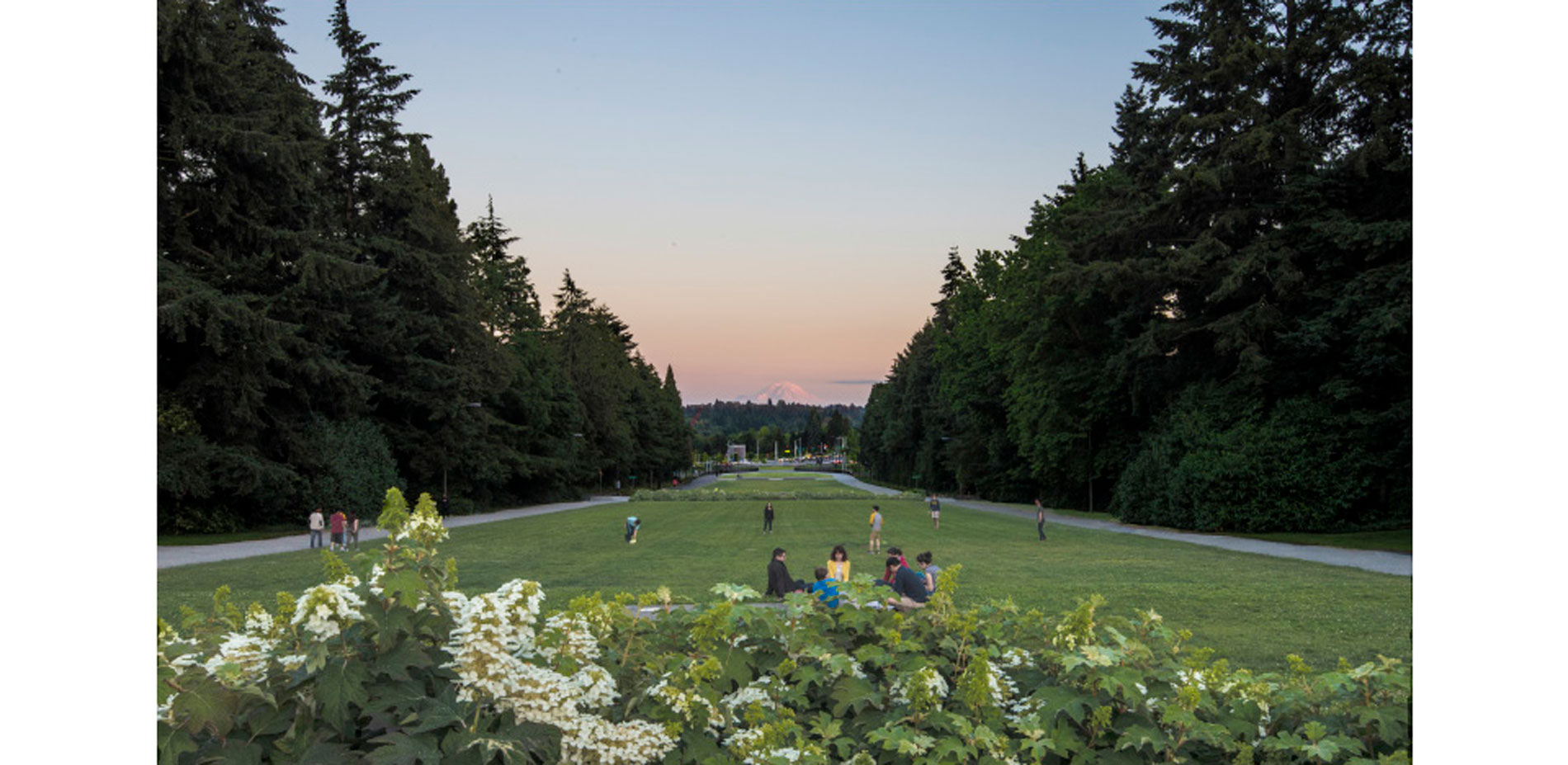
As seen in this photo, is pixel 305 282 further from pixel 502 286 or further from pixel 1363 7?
pixel 1363 7

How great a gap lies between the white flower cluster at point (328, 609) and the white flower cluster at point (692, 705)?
40.1 inches

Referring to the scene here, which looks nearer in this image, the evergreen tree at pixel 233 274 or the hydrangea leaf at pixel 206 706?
the hydrangea leaf at pixel 206 706

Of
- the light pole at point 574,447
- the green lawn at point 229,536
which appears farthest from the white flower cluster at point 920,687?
the light pole at point 574,447

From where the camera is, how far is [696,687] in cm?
321

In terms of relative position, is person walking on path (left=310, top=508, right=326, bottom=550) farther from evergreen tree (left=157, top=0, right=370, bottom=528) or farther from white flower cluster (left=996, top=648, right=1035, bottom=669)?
white flower cluster (left=996, top=648, right=1035, bottom=669)

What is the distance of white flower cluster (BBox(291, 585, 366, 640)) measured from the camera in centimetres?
262

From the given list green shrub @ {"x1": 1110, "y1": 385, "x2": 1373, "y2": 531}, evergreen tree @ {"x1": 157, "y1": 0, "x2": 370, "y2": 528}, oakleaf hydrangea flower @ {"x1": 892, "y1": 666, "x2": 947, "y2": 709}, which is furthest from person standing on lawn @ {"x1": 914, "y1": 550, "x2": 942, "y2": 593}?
evergreen tree @ {"x1": 157, "y1": 0, "x2": 370, "y2": 528}

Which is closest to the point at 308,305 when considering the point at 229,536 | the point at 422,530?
the point at 229,536

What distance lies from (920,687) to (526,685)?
131cm

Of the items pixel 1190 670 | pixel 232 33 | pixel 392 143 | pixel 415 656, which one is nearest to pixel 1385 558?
pixel 1190 670

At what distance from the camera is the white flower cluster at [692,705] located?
3.15 metres

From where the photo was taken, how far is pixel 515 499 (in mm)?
60125

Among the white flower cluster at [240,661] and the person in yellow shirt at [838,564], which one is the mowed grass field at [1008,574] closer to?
the person in yellow shirt at [838,564]
